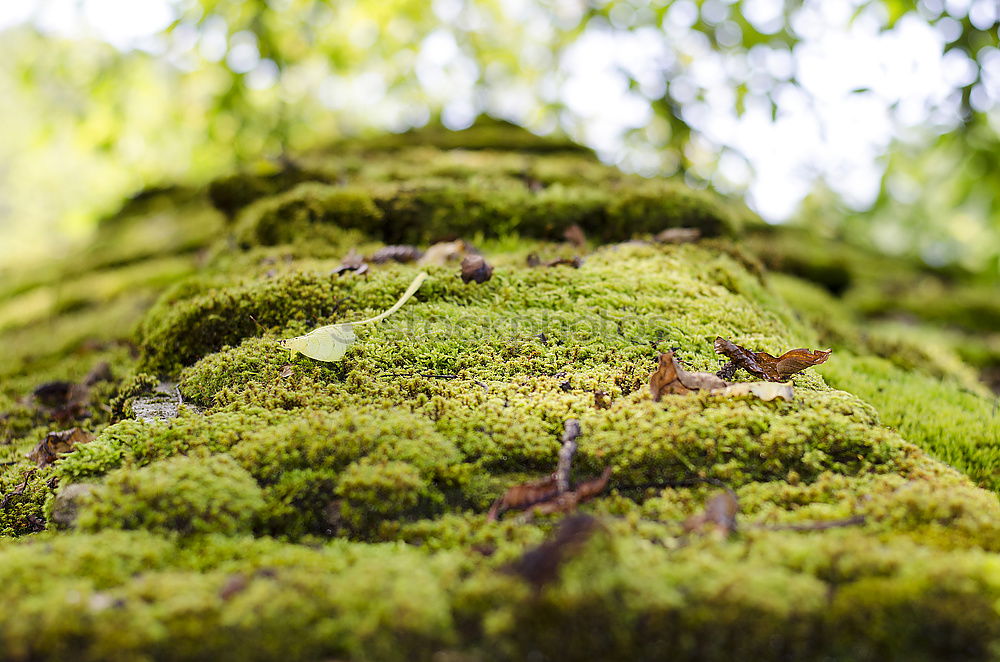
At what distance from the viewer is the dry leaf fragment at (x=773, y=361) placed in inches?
81.6

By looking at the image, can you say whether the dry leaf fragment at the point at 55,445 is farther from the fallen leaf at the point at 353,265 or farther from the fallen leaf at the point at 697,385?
the fallen leaf at the point at 697,385

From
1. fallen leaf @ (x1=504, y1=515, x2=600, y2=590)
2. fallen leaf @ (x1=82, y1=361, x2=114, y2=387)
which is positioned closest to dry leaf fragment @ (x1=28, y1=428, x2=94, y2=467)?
fallen leaf @ (x1=82, y1=361, x2=114, y2=387)

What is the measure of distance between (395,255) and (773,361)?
172cm

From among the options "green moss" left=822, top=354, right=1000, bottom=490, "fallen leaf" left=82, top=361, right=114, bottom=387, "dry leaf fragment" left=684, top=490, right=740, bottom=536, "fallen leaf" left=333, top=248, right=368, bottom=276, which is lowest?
"fallen leaf" left=82, top=361, right=114, bottom=387

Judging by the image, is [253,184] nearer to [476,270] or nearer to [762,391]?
[476,270]

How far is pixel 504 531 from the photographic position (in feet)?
4.79

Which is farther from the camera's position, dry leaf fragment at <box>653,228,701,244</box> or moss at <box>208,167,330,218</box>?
moss at <box>208,167,330,218</box>

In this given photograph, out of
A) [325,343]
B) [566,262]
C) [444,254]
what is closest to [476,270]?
[444,254]

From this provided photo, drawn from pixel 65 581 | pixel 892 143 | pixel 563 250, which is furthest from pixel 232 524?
pixel 892 143

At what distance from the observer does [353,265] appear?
9.02 ft

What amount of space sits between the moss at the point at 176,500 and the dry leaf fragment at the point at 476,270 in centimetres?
129

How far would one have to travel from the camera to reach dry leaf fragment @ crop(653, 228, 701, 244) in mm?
3344

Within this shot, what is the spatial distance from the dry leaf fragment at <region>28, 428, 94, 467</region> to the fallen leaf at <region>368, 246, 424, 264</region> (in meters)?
1.33

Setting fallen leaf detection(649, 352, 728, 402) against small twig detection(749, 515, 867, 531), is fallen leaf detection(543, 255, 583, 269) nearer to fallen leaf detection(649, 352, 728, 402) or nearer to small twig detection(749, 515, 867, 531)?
fallen leaf detection(649, 352, 728, 402)
